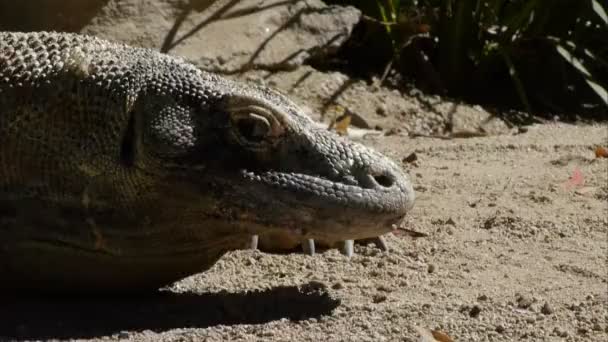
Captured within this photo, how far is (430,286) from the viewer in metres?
4.24

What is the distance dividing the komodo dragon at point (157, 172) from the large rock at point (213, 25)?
2916 millimetres

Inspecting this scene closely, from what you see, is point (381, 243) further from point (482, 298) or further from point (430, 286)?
point (482, 298)

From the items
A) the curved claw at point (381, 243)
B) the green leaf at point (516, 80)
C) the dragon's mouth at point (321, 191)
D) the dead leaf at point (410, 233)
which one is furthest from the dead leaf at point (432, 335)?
the green leaf at point (516, 80)

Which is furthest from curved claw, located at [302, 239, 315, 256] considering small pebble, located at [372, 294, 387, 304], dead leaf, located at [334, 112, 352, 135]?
dead leaf, located at [334, 112, 352, 135]

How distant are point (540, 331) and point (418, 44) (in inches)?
194

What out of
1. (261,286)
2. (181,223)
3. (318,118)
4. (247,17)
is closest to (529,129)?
(318,118)

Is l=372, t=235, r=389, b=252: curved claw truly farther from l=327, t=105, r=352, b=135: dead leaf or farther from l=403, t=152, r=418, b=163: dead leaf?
l=327, t=105, r=352, b=135: dead leaf

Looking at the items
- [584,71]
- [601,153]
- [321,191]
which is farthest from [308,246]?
[584,71]

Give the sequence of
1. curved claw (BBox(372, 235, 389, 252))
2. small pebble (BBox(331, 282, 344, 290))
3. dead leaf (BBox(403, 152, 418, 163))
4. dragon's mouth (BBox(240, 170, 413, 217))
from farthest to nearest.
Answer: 1. dead leaf (BBox(403, 152, 418, 163))
2. curved claw (BBox(372, 235, 389, 252))
3. small pebble (BBox(331, 282, 344, 290))
4. dragon's mouth (BBox(240, 170, 413, 217))

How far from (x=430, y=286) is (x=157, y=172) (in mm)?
1264

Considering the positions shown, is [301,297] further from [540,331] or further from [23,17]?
[23,17]

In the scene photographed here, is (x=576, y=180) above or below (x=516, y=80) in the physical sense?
below

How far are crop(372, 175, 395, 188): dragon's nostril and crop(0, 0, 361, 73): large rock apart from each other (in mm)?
3255

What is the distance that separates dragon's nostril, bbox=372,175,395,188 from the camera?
137 inches
